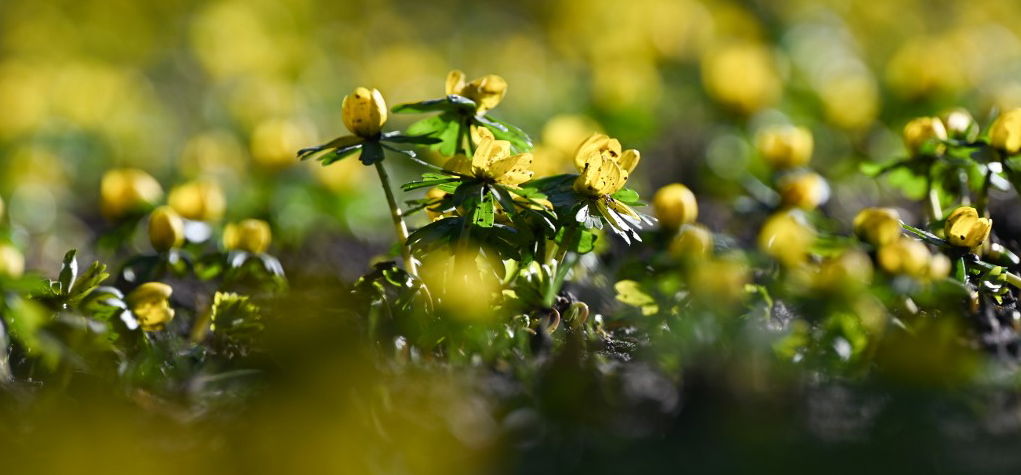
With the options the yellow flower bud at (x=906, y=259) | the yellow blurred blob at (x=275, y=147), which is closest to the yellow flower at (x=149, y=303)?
the yellow blurred blob at (x=275, y=147)

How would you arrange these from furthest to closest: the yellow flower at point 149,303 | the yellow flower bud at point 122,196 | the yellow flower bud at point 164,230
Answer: the yellow flower bud at point 122,196 < the yellow flower bud at point 164,230 < the yellow flower at point 149,303

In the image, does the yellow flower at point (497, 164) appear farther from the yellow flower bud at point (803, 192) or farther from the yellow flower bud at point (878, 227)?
the yellow flower bud at point (803, 192)

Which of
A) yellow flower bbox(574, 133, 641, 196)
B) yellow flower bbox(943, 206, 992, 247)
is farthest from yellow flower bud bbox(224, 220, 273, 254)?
yellow flower bbox(943, 206, 992, 247)

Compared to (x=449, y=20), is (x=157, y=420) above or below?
below

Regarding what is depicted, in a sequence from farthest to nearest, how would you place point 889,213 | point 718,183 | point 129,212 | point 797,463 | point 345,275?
point 718,183 → point 345,275 → point 129,212 → point 889,213 → point 797,463

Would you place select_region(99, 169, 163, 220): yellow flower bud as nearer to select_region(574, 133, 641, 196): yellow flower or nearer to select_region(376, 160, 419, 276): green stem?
select_region(376, 160, 419, 276): green stem

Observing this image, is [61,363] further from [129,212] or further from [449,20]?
[449,20]

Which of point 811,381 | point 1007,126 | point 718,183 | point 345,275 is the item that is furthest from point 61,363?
point 718,183

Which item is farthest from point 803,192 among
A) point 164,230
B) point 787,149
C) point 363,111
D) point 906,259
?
point 164,230
